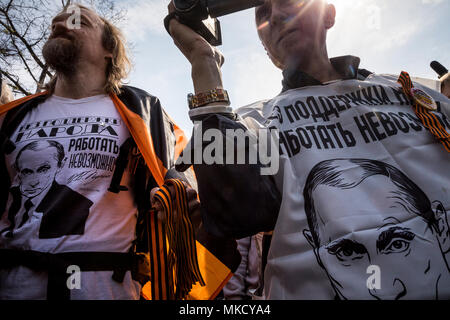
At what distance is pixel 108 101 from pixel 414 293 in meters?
1.83

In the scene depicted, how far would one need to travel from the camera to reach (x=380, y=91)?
52.9 inches

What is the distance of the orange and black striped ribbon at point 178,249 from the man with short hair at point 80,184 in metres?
0.06

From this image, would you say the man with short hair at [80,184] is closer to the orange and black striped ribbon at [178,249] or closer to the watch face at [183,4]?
the orange and black striped ribbon at [178,249]

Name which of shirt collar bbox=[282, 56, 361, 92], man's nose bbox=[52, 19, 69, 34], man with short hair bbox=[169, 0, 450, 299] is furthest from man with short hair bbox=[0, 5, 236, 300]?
shirt collar bbox=[282, 56, 361, 92]

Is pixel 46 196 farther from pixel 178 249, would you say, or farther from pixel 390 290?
pixel 390 290

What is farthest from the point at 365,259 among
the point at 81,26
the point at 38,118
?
the point at 81,26

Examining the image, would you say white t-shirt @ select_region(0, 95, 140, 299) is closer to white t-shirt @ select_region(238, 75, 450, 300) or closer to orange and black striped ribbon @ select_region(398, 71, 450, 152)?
white t-shirt @ select_region(238, 75, 450, 300)

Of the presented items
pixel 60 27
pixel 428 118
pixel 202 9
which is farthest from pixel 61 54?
pixel 428 118

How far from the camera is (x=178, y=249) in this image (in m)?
Answer: 1.12

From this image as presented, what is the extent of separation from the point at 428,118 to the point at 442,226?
514mm

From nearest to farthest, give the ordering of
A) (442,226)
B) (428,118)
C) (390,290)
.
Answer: (390,290) < (442,226) < (428,118)

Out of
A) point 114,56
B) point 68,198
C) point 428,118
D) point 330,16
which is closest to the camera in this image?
point 428,118

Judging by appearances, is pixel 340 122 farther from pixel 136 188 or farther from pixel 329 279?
pixel 136 188

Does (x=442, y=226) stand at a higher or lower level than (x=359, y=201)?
lower
